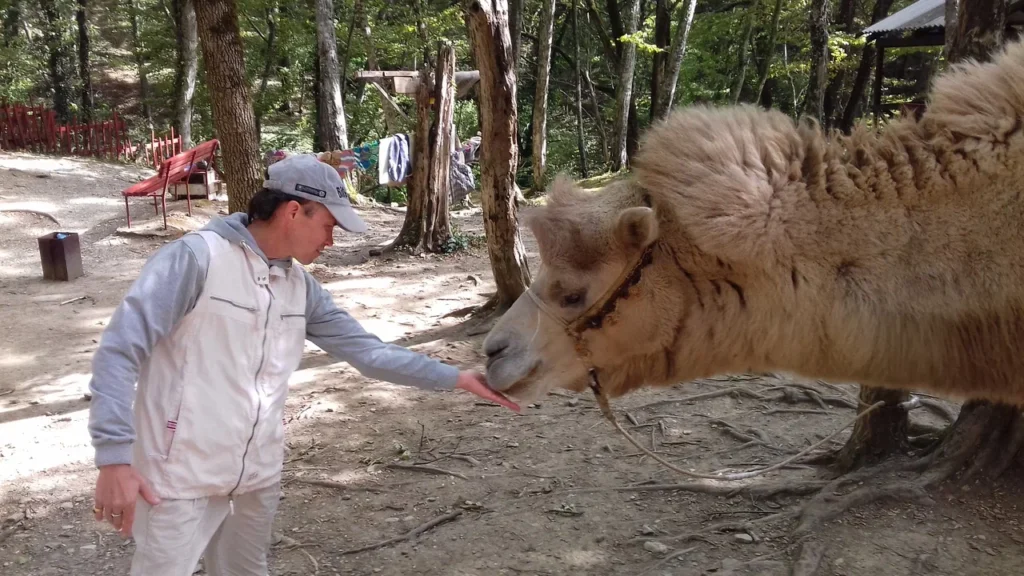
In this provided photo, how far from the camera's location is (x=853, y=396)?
5.86 meters

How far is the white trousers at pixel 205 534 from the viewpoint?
254 cm

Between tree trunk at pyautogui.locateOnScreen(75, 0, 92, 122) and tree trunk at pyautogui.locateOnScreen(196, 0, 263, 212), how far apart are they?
941 inches

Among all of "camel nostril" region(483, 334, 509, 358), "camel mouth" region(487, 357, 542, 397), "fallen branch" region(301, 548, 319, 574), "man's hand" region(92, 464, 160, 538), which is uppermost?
"camel nostril" region(483, 334, 509, 358)

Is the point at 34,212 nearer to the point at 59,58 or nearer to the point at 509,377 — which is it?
the point at 509,377

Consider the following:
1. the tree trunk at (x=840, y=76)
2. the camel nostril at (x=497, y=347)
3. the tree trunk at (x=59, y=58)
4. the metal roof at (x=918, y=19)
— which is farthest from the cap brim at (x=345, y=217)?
the tree trunk at (x=59, y=58)

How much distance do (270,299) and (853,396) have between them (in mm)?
4772

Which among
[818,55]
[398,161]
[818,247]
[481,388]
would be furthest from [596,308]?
[818,55]

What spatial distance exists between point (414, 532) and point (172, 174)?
11005mm

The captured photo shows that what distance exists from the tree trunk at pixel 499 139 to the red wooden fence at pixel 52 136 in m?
17.7

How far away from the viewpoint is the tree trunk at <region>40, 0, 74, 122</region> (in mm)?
26906

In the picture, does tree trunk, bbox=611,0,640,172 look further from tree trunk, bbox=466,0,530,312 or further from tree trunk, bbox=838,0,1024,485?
tree trunk, bbox=838,0,1024,485

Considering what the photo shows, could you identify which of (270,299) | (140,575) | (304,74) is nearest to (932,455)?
(270,299)

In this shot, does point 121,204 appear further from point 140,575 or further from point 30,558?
point 140,575

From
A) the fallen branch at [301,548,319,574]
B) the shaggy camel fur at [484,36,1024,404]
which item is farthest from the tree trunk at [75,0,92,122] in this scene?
the shaggy camel fur at [484,36,1024,404]
